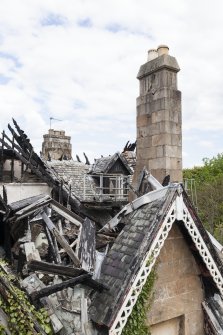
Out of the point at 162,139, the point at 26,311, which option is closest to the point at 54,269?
the point at 26,311

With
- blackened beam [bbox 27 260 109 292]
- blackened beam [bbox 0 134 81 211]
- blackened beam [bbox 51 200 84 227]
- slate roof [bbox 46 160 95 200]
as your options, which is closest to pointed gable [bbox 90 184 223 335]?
blackened beam [bbox 27 260 109 292]

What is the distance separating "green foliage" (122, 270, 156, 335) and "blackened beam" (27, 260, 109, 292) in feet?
2.36

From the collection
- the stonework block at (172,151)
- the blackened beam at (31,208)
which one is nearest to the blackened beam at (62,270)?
the blackened beam at (31,208)

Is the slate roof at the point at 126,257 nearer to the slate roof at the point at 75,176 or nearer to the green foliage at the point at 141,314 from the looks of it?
the green foliage at the point at 141,314

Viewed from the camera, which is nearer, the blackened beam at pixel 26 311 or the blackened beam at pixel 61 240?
the blackened beam at pixel 26 311

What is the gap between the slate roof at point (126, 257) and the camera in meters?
4.59

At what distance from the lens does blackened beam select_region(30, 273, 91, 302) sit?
14.5 feet

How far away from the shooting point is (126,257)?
5141 mm

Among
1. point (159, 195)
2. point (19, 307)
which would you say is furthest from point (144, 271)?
point (19, 307)

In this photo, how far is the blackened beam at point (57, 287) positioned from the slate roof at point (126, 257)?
0.46 metres

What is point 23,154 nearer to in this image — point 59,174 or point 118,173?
point 59,174

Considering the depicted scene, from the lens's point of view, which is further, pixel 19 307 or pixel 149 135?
pixel 149 135

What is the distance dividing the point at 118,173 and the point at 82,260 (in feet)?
56.6

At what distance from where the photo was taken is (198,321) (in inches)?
242
